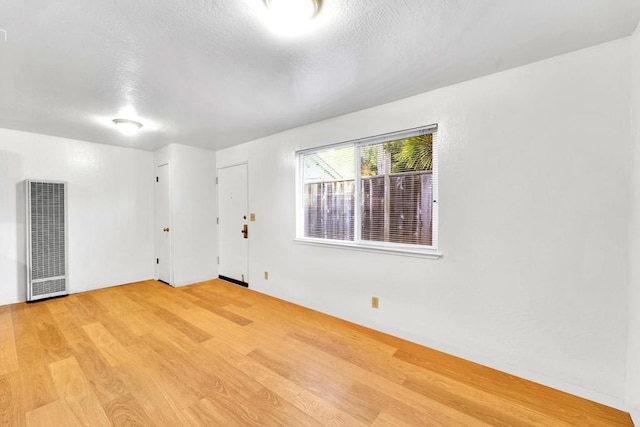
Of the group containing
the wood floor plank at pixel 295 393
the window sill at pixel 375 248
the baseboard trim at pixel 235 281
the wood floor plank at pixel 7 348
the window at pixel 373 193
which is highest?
the window at pixel 373 193

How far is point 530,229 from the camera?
194 centimetres

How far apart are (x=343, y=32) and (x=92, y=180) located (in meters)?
4.53

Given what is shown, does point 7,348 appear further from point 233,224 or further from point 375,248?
point 375,248

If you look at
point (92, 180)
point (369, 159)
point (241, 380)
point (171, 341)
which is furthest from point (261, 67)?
point (92, 180)

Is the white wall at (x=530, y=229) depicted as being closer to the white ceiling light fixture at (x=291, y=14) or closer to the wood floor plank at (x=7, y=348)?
the white ceiling light fixture at (x=291, y=14)

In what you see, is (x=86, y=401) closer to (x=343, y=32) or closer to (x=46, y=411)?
(x=46, y=411)

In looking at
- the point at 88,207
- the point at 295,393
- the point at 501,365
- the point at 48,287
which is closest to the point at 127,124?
the point at 88,207

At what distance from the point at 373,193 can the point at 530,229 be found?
1.38 m

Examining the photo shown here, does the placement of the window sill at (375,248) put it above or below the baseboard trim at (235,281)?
above

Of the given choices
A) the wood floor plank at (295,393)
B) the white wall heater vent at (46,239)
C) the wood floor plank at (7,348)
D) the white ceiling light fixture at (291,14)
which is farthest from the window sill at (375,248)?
the white wall heater vent at (46,239)

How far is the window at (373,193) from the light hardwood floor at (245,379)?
1.00 meters

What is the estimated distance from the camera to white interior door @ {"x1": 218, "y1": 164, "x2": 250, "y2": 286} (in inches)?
166

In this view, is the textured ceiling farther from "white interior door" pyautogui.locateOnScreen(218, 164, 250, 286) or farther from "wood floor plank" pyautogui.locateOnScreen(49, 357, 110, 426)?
"wood floor plank" pyautogui.locateOnScreen(49, 357, 110, 426)

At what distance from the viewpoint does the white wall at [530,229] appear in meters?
1.70
